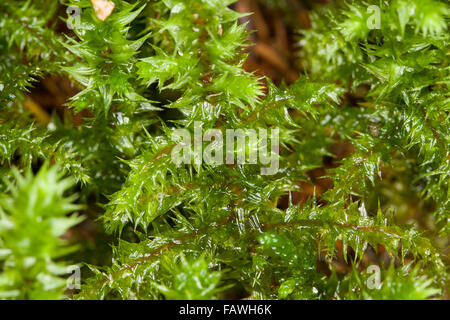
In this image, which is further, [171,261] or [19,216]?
[171,261]

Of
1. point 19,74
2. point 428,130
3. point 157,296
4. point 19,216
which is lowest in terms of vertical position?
point 157,296

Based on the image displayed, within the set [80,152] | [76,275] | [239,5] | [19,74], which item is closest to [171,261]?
[76,275]

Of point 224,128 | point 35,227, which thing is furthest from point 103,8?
point 35,227

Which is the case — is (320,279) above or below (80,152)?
→ below

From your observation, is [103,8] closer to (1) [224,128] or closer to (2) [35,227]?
(1) [224,128]

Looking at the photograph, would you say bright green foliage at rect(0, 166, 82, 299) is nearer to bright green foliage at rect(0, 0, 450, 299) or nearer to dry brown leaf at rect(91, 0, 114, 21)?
bright green foliage at rect(0, 0, 450, 299)
